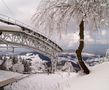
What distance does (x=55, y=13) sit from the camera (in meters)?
12.8

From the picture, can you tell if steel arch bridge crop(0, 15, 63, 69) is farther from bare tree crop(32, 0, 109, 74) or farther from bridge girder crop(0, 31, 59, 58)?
bare tree crop(32, 0, 109, 74)

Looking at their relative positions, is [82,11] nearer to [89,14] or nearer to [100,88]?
[89,14]

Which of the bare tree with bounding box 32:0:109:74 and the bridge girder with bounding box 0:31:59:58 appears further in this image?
the bridge girder with bounding box 0:31:59:58

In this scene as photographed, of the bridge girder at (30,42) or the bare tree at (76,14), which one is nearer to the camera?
the bare tree at (76,14)

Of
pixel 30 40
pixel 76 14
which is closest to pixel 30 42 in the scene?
pixel 30 40

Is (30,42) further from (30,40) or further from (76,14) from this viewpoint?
(76,14)

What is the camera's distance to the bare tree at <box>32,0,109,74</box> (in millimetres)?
11969

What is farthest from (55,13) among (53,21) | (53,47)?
(53,47)

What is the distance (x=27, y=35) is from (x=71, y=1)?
2819 cm

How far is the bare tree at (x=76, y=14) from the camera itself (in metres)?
12.0

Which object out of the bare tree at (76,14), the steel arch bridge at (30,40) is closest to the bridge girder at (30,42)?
the steel arch bridge at (30,40)

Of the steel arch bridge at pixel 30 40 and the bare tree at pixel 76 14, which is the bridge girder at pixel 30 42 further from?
the bare tree at pixel 76 14

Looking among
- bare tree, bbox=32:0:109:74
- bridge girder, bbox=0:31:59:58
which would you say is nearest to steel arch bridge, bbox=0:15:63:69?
bridge girder, bbox=0:31:59:58

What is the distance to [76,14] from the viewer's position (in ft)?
40.8
